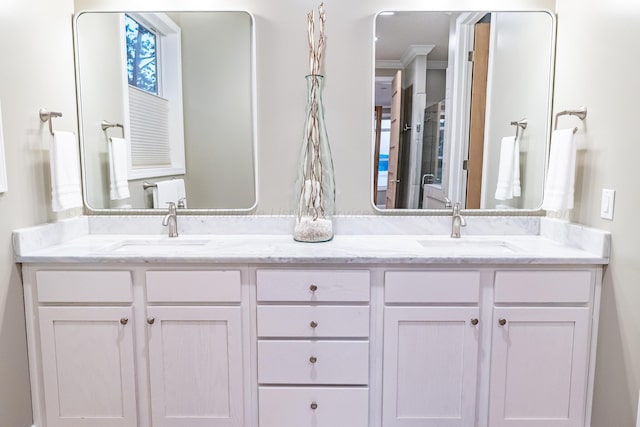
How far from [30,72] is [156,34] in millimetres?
585

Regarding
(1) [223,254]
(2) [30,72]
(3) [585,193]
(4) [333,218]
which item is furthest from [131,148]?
(3) [585,193]

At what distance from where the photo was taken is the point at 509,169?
6.61 feet

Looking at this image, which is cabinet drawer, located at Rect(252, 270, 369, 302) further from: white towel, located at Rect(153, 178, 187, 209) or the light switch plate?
the light switch plate

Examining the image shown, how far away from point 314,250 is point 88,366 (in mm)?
1041

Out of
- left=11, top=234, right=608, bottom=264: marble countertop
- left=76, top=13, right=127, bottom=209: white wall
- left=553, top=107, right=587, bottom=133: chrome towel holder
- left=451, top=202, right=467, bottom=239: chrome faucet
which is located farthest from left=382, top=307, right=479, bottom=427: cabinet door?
left=76, top=13, right=127, bottom=209: white wall

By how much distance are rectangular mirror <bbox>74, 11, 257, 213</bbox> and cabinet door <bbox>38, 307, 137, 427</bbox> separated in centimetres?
62

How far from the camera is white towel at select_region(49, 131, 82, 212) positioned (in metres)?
1.71

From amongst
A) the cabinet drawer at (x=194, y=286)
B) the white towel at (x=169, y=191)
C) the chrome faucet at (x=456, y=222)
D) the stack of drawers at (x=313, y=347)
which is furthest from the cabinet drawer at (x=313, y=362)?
the white towel at (x=169, y=191)

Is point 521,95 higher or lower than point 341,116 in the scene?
higher

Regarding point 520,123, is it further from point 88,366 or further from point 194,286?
point 88,366

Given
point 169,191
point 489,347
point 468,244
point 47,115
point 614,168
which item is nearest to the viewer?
point 614,168

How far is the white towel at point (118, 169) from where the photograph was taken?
2.02 meters

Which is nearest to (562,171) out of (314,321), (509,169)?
(509,169)

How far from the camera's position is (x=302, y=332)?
1.62 meters
